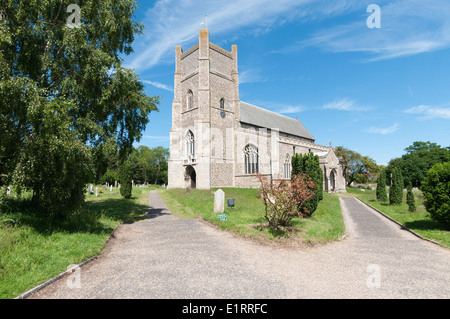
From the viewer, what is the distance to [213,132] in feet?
93.8

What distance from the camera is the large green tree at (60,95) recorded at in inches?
271

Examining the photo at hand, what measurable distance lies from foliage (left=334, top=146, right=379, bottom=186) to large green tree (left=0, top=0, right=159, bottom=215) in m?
44.3

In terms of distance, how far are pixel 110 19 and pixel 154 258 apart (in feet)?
32.8

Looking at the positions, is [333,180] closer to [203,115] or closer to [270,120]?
[270,120]

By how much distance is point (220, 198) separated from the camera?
41.5ft

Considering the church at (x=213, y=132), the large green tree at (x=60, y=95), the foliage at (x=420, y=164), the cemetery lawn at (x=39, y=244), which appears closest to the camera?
the cemetery lawn at (x=39, y=244)

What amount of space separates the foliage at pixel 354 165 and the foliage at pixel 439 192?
38640 mm

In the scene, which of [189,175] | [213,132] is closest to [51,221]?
[189,175]

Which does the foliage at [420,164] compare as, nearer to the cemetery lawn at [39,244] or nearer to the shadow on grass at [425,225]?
the shadow on grass at [425,225]

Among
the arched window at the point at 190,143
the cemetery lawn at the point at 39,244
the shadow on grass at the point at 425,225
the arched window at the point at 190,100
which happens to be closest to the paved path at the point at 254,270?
the cemetery lawn at the point at 39,244

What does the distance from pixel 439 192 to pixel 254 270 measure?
29.5 ft

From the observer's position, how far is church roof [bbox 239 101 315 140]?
3468 centimetres

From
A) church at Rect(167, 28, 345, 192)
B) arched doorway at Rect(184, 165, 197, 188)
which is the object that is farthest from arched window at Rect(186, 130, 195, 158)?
arched doorway at Rect(184, 165, 197, 188)

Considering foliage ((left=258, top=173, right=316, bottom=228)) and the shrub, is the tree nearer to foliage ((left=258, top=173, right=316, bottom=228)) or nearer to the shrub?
the shrub
